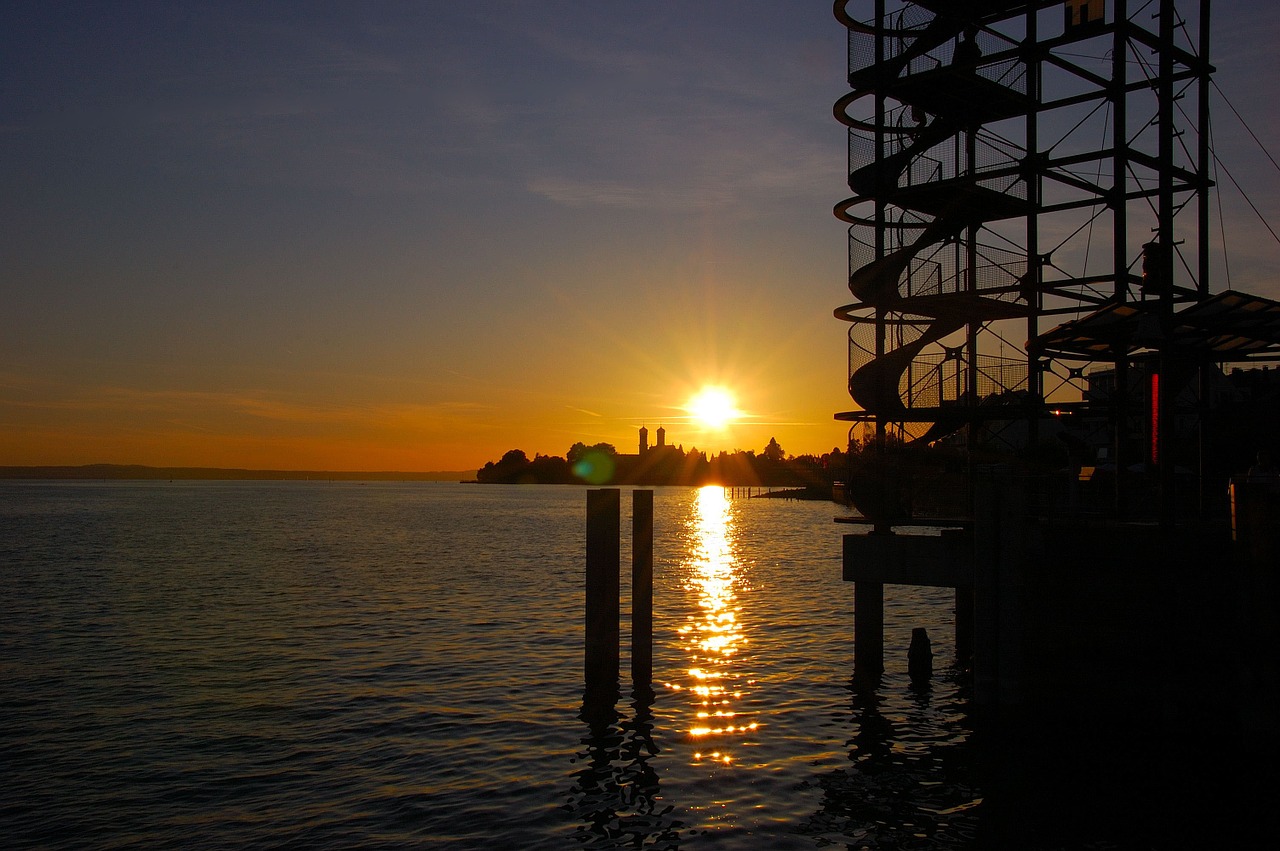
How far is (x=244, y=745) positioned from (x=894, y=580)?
1055 cm

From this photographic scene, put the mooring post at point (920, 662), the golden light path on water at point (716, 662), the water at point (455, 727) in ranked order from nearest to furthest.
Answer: the water at point (455, 727) → the golden light path on water at point (716, 662) → the mooring post at point (920, 662)

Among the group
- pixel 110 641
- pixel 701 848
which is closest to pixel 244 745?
pixel 701 848

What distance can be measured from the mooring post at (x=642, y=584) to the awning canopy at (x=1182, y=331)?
27.3ft

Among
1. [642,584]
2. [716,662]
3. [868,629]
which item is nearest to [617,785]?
[642,584]

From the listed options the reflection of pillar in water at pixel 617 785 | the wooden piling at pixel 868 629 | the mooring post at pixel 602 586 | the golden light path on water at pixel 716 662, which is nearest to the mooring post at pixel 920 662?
the wooden piling at pixel 868 629

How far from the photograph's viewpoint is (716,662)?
22828 millimetres

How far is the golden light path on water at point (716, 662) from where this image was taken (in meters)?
16.2

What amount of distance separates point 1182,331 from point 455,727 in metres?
15.2

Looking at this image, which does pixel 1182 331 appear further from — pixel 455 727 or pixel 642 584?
pixel 455 727

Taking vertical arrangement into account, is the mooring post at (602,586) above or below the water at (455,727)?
above

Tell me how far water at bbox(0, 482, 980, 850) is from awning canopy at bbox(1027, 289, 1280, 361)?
23.4 ft

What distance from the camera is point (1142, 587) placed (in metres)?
14.7

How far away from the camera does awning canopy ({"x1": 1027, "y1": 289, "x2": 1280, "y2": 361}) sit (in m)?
16.6

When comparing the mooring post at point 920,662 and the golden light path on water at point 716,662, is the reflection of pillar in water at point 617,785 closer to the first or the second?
the golden light path on water at point 716,662
